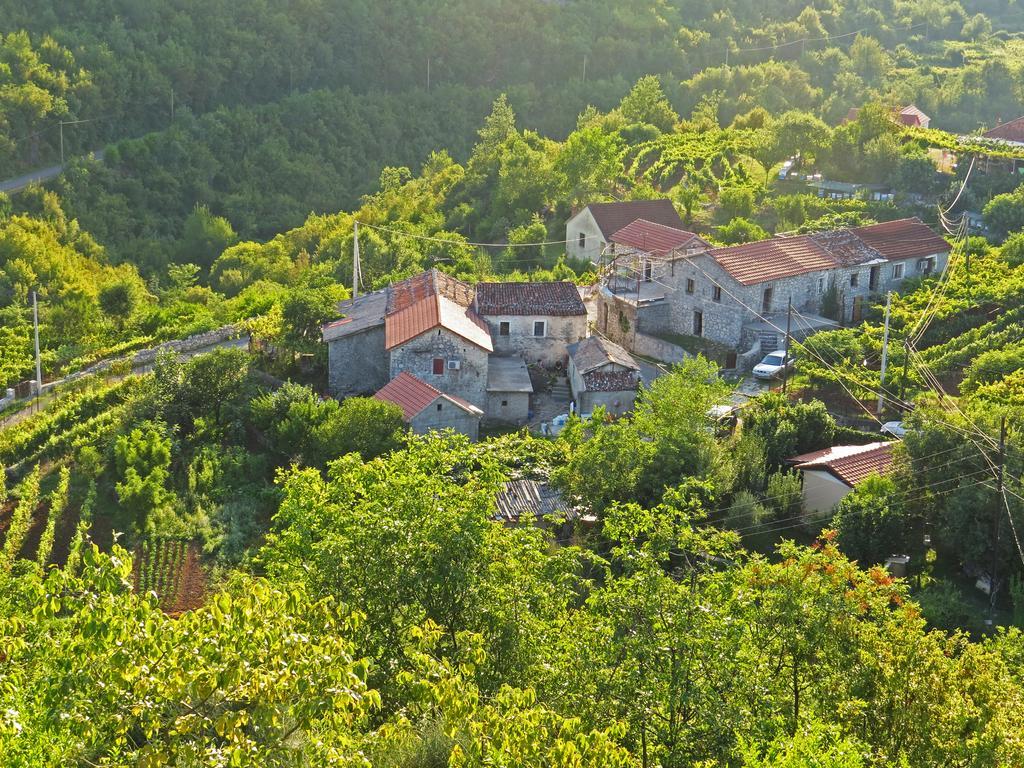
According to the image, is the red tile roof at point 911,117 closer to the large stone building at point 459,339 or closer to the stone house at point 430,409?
the large stone building at point 459,339

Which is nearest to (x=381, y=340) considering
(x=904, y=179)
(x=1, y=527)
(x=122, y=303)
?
(x=1, y=527)

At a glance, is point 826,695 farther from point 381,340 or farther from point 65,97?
point 65,97

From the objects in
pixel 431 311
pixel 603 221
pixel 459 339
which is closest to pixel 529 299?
pixel 431 311

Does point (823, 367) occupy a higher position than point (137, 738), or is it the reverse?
point (137, 738)

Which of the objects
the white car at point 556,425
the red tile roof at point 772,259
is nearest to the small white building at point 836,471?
the white car at point 556,425

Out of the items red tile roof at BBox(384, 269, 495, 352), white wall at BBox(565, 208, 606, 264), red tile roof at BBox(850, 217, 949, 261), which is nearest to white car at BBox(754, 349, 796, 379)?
red tile roof at BBox(384, 269, 495, 352)

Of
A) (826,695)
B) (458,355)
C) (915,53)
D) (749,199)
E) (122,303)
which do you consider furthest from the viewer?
(915,53)
